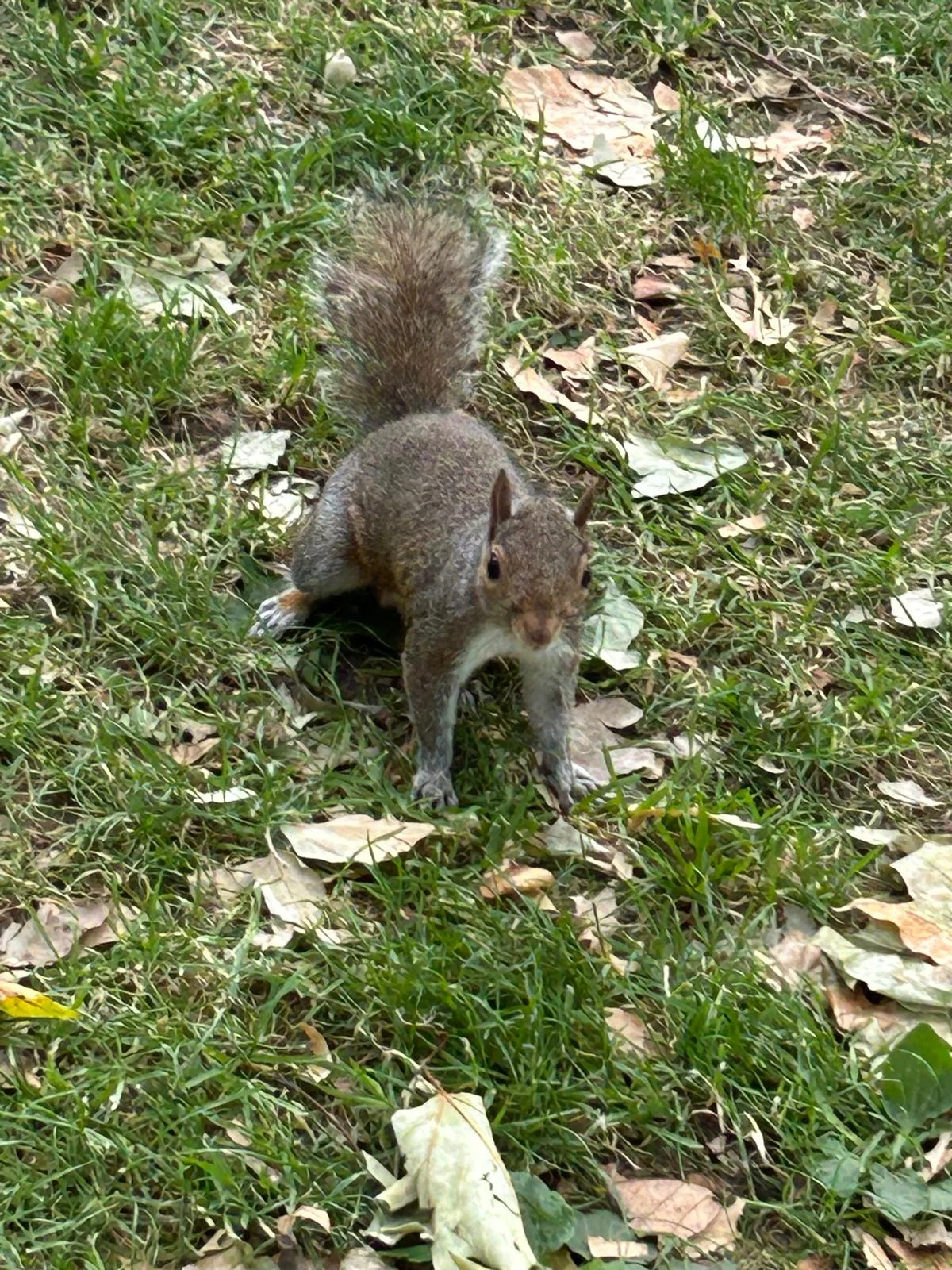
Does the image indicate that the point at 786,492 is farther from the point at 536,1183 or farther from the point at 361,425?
the point at 536,1183

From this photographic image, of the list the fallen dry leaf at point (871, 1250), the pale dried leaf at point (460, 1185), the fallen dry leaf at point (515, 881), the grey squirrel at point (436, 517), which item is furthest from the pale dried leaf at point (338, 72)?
the fallen dry leaf at point (871, 1250)

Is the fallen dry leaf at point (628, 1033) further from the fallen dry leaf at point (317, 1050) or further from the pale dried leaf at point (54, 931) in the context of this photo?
the pale dried leaf at point (54, 931)

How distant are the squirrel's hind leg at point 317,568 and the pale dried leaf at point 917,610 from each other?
3.31ft

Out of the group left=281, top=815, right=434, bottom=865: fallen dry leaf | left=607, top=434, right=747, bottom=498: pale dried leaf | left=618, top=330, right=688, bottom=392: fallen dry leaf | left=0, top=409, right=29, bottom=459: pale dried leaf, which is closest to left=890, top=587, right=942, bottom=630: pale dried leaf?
left=607, top=434, right=747, bottom=498: pale dried leaf

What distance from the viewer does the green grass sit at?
207 cm

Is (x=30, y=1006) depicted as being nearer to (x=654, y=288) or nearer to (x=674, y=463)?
(x=674, y=463)

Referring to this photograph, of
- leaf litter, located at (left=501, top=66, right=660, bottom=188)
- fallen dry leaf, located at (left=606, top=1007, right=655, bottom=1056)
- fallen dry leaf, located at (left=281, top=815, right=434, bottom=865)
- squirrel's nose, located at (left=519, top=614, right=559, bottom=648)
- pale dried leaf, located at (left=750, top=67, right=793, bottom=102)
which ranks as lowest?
fallen dry leaf, located at (left=606, top=1007, right=655, bottom=1056)

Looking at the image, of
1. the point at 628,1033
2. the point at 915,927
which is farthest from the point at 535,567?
the point at 915,927

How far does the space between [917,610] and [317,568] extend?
1.13 meters

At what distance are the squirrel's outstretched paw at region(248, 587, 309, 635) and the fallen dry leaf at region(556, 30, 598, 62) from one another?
186cm

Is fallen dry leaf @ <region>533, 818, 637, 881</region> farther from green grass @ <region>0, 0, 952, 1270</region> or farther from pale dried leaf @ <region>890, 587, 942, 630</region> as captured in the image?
pale dried leaf @ <region>890, 587, 942, 630</region>

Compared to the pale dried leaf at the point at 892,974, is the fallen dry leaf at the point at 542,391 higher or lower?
higher

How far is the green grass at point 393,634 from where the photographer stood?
2.07 metres

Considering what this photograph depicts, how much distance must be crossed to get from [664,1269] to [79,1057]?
82cm
